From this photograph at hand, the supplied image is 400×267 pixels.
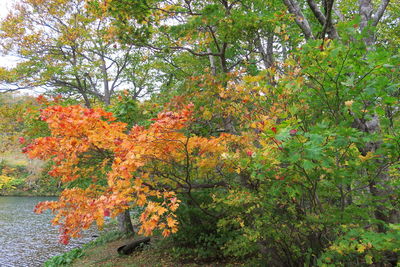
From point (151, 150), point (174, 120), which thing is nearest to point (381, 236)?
point (174, 120)

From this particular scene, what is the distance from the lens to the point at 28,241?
12984mm

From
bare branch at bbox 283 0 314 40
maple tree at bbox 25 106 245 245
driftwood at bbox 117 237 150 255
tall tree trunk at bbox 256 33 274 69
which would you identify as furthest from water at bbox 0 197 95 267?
bare branch at bbox 283 0 314 40

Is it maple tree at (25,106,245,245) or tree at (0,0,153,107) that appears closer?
maple tree at (25,106,245,245)

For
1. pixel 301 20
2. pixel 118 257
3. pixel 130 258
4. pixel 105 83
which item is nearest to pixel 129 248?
pixel 118 257

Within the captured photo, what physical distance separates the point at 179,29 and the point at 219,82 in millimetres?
1278

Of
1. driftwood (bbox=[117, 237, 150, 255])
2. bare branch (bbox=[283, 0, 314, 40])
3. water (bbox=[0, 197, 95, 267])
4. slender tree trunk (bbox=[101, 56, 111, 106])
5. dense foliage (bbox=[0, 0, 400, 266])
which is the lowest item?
water (bbox=[0, 197, 95, 267])

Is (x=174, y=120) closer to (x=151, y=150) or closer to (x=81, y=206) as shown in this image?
(x=151, y=150)

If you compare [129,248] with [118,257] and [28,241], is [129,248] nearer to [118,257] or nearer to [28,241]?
[118,257]

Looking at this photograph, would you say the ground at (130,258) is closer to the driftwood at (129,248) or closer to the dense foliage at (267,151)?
the driftwood at (129,248)

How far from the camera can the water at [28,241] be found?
1030 centimetres

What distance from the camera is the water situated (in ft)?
33.8

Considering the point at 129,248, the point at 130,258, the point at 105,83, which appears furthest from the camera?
the point at 105,83

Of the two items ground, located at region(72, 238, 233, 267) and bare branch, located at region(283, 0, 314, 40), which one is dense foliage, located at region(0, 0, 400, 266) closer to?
bare branch, located at region(283, 0, 314, 40)

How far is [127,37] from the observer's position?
542 centimetres
